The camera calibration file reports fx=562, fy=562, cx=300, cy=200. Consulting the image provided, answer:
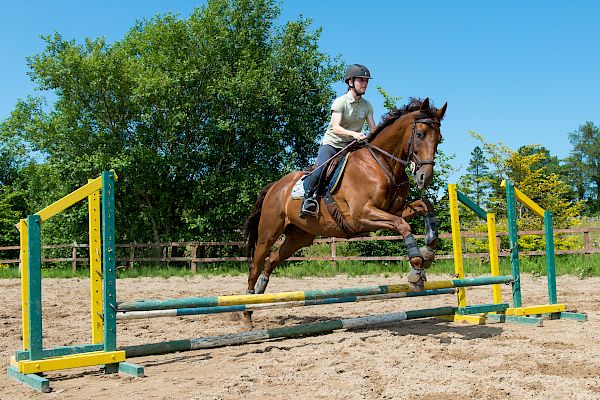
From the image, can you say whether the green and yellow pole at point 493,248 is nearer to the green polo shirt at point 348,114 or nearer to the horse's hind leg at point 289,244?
the green polo shirt at point 348,114

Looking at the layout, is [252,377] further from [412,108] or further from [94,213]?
[412,108]

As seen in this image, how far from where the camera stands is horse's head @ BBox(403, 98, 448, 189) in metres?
5.34

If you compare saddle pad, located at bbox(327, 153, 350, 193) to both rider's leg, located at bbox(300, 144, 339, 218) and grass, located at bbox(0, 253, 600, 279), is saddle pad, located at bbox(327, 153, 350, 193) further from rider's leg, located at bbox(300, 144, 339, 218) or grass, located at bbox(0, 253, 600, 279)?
grass, located at bbox(0, 253, 600, 279)

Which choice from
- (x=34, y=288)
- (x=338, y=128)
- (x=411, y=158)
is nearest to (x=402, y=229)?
(x=411, y=158)

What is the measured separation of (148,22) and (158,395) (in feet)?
74.7

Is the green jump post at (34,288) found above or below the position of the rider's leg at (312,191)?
below

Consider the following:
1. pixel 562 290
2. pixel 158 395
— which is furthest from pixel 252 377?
pixel 562 290

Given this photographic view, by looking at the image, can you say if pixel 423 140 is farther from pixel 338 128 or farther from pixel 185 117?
pixel 185 117

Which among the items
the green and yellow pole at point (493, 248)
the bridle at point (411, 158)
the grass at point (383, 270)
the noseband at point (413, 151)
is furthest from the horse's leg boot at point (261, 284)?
the grass at point (383, 270)

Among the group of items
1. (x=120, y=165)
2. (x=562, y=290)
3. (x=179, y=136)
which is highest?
(x=179, y=136)

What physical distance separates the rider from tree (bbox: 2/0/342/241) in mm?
14094

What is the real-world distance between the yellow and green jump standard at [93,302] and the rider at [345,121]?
242cm

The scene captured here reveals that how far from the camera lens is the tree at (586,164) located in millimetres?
65125

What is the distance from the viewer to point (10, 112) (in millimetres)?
22688
